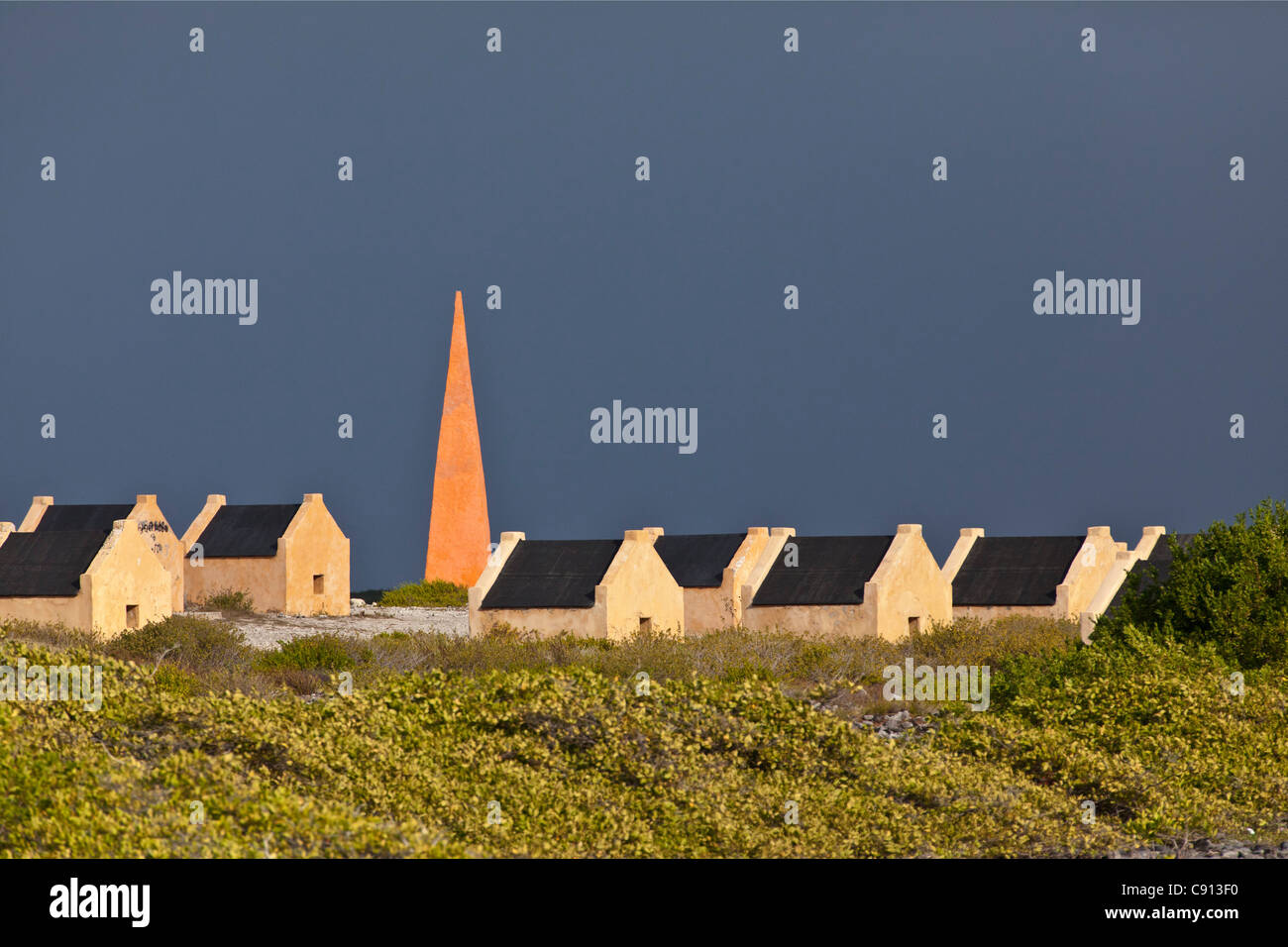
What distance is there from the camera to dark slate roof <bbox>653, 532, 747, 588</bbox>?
4328cm

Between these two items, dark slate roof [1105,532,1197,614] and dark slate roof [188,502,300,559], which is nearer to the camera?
dark slate roof [1105,532,1197,614]

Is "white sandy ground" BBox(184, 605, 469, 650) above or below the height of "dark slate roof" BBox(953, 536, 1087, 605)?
below

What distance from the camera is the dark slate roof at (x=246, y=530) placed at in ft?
165

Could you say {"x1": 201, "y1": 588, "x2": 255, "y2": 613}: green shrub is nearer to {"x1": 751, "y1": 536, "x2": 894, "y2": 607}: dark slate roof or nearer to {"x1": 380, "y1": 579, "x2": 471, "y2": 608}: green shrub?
{"x1": 380, "y1": 579, "x2": 471, "y2": 608}: green shrub

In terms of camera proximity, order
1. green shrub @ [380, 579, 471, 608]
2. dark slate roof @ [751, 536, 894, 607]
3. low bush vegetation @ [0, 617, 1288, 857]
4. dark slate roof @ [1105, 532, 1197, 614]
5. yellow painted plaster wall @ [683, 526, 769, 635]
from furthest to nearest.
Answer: green shrub @ [380, 579, 471, 608] → yellow painted plaster wall @ [683, 526, 769, 635] → dark slate roof @ [751, 536, 894, 607] → dark slate roof @ [1105, 532, 1197, 614] → low bush vegetation @ [0, 617, 1288, 857]

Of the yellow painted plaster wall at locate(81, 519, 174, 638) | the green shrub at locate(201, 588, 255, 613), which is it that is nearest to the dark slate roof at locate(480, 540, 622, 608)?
the yellow painted plaster wall at locate(81, 519, 174, 638)

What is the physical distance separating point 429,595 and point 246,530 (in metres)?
10.7

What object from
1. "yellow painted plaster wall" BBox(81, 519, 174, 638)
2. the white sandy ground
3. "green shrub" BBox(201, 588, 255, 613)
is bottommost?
the white sandy ground

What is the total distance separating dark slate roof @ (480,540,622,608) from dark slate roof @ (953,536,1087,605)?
498 inches

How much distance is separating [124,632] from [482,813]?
2194 cm

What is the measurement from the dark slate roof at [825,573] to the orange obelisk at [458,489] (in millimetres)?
25982

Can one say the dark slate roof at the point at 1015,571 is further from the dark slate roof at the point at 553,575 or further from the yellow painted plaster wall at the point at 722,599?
the dark slate roof at the point at 553,575

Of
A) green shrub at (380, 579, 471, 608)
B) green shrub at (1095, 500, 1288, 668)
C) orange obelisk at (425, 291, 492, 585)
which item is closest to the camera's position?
green shrub at (1095, 500, 1288, 668)
